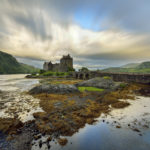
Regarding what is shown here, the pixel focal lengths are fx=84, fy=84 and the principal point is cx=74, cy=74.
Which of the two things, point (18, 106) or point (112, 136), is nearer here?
point (112, 136)

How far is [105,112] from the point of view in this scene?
422 inches

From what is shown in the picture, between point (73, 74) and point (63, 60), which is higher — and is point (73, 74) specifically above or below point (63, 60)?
below

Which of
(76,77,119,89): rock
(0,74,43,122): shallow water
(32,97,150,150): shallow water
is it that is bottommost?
(0,74,43,122): shallow water

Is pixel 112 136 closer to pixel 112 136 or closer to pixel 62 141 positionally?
pixel 112 136

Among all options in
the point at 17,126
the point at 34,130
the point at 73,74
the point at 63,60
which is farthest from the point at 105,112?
the point at 63,60

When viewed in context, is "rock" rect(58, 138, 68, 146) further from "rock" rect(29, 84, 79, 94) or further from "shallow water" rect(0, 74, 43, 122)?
"rock" rect(29, 84, 79, 94)

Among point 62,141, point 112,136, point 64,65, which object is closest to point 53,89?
point 62,141

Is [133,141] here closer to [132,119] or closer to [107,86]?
[132,119]

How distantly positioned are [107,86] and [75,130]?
2215 centimetres

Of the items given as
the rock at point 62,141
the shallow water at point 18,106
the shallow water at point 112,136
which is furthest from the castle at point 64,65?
the rock at point 62,141

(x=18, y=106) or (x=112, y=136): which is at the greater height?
(x=112, y=136)

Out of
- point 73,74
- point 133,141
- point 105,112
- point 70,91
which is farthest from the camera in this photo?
point 73,74

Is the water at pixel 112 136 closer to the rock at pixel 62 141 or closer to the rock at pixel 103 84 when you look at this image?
the rock at pixel 62 141

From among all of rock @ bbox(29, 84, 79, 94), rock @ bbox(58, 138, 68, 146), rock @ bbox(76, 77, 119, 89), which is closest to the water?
rock @ bbox(58, 138, 68, 146)
